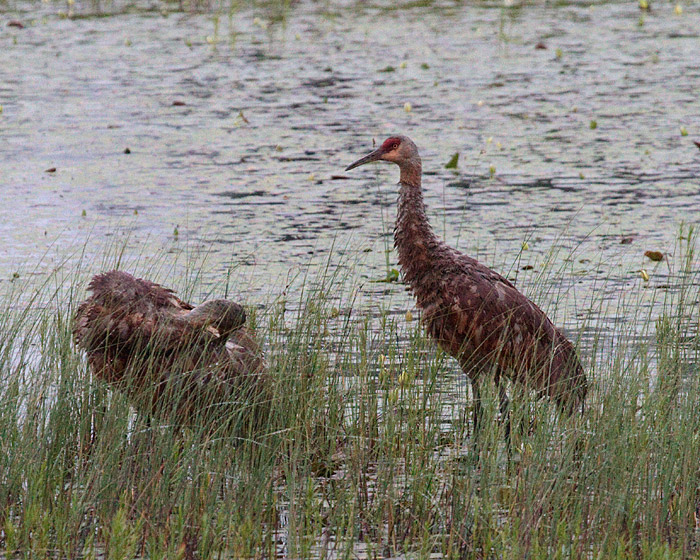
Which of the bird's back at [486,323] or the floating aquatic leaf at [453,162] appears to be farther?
the floating aquatic leaf at [453,162]

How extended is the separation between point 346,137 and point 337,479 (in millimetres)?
7919

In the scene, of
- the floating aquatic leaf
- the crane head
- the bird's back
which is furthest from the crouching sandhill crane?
the floating aquatic leaf

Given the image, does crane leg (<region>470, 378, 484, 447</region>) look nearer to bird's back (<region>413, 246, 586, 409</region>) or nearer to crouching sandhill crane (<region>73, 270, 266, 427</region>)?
bird's back (<region>413, 246, 586, 409</region>)

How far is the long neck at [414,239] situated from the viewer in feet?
21.2

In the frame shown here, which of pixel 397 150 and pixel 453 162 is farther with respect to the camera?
pixel 453 162

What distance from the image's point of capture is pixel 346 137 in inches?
507

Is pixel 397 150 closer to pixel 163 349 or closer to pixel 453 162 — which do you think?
pixel 163 349

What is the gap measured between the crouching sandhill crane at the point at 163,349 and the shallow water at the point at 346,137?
3.28 feet

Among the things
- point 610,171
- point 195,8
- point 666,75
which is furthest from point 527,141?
point 195,8

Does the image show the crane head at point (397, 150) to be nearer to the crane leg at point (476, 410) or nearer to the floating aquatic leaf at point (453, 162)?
the crane leg at point (476, 410)

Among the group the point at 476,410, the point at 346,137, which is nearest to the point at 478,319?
the point at 476,410

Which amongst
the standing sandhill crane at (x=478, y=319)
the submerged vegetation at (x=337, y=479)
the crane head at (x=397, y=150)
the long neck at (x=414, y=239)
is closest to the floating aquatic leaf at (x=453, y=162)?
the crane head at (x=397, y=150)

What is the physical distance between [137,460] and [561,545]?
1.74 metres

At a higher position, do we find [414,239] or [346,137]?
[414,239]
